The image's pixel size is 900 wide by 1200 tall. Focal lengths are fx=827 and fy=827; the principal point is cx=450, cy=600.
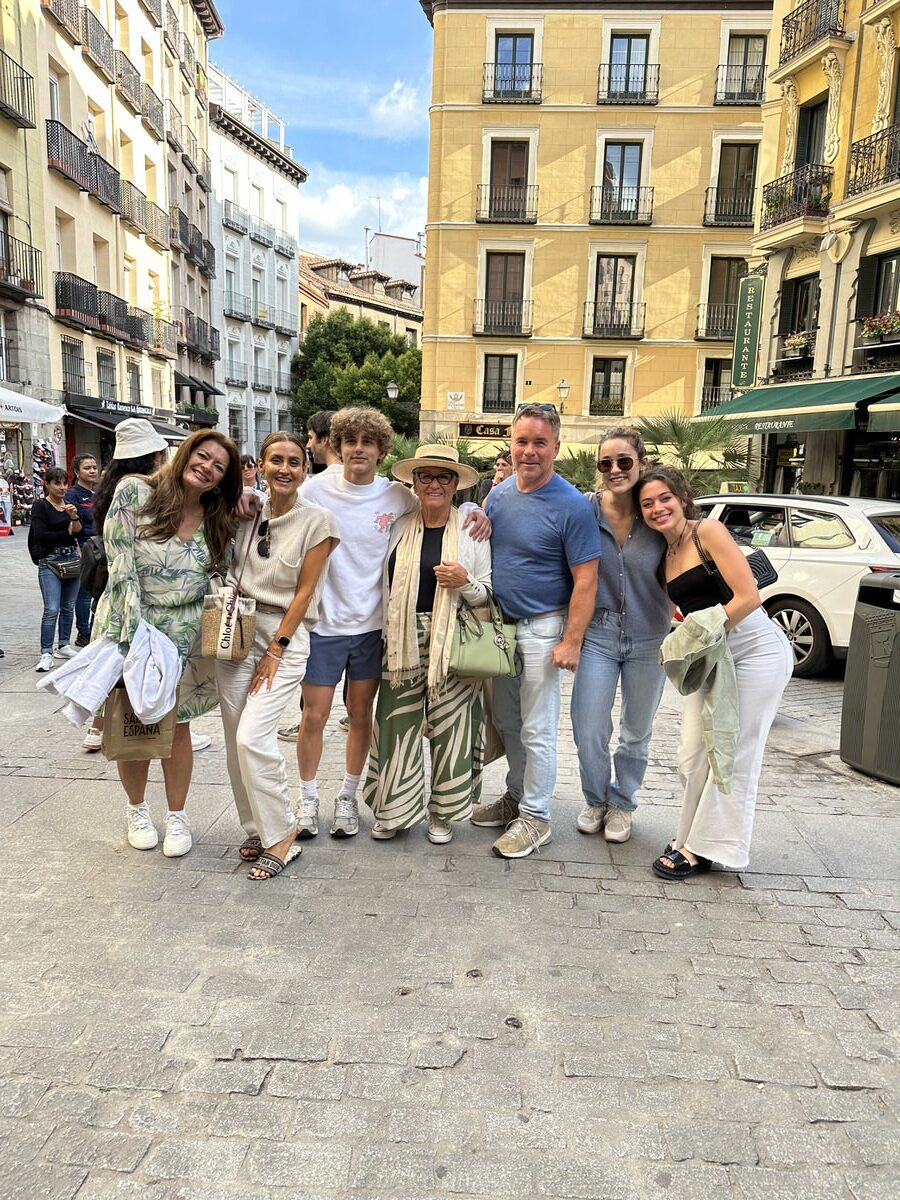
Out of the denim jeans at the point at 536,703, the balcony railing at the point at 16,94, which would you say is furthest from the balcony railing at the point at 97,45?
the denim jeans at the point at 536,703

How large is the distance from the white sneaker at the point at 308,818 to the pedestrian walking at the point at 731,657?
1.59 m

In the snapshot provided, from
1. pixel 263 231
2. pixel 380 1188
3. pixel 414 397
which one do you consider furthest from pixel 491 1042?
pixel 263 231

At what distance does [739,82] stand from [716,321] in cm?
766

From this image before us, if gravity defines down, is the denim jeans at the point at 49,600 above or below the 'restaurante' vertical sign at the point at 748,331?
below

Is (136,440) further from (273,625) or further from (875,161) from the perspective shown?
(875,161)

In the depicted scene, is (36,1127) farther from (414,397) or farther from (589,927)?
(414,397)

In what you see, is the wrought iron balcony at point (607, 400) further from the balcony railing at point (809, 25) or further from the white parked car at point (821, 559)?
the white parked car at point (821, 559)

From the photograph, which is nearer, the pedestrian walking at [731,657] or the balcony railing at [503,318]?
the pedestrian walking at [731,657]

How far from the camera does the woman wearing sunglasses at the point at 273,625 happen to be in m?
3.44

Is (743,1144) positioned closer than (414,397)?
Yes

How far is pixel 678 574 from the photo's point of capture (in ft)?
11.5

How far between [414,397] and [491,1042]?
131 feet

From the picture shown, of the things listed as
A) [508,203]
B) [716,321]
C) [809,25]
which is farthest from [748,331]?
[508,203]

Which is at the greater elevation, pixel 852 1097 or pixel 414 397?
pixel 414 397
